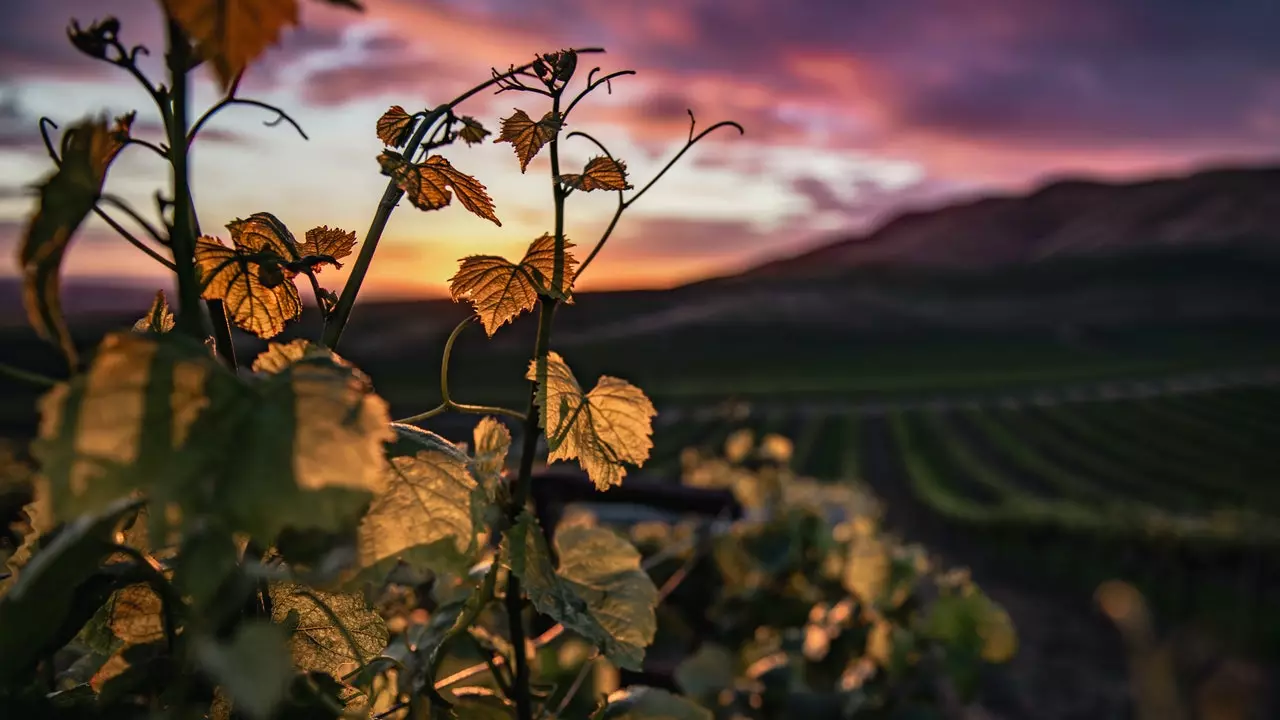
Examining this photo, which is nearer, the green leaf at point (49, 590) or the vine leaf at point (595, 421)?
the green leaf at point (49, 590)

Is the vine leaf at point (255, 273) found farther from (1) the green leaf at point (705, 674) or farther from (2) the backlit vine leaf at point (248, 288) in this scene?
(1) the green leaf at point (705, 674)

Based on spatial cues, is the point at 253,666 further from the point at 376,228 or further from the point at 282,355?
the point at 376,228

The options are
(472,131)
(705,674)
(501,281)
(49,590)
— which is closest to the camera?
(49,590)

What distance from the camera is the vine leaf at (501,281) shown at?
722 mm

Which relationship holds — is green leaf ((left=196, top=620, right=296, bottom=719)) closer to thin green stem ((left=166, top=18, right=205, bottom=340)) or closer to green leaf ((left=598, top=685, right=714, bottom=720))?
thin green stem ((left=166, top=18, right=205, bottom=340))

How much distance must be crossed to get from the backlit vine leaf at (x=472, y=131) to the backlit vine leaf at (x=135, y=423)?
0.25 m

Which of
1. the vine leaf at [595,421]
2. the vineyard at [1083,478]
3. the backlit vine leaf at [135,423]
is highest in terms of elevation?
the backlit vine leaf at [135,423]

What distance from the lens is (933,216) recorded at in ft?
433

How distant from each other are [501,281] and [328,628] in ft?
0.97

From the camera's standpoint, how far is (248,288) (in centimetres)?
65

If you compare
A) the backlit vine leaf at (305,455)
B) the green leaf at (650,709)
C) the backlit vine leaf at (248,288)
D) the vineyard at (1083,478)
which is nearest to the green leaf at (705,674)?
the green leaf at (650,709)

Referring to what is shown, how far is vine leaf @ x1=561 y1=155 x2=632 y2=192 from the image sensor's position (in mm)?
661

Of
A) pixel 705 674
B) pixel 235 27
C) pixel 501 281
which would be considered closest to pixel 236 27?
pixel 235 27

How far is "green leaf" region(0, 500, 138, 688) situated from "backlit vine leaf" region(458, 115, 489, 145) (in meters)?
0.31
